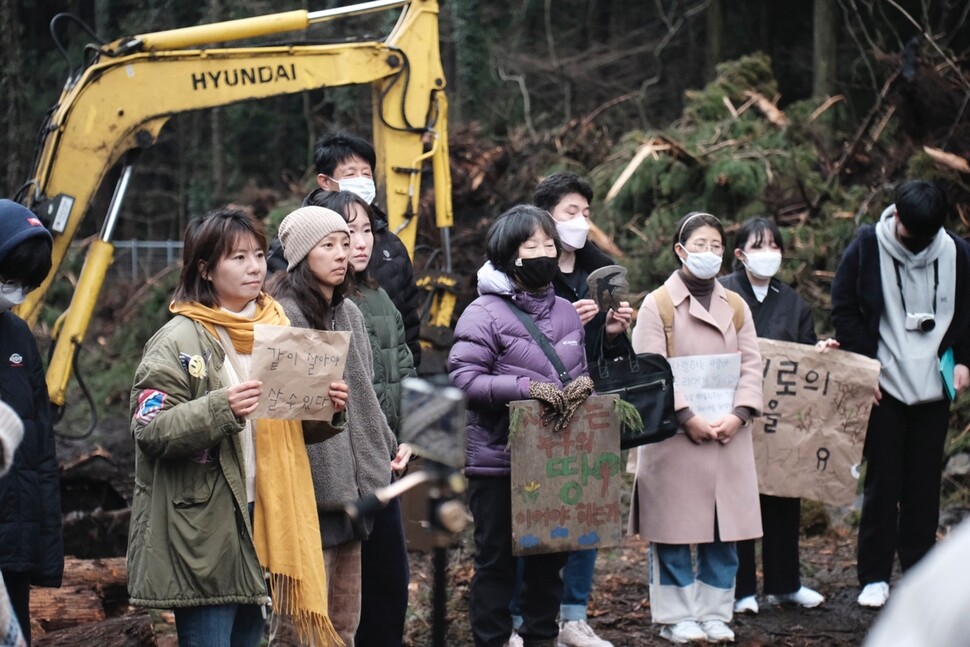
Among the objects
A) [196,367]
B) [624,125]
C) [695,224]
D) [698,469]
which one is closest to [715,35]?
[624,125]

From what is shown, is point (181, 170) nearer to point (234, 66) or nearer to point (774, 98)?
point (774, 98)

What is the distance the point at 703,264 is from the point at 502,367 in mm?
1355

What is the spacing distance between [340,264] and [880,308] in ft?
11.2

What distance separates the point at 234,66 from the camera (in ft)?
29.2

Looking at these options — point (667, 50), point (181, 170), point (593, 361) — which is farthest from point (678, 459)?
point (181, 170)

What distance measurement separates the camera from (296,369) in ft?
13.0

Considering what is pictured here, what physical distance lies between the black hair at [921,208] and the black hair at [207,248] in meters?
3.69

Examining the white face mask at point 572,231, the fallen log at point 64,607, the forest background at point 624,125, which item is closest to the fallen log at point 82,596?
the fallen log at point 64,607

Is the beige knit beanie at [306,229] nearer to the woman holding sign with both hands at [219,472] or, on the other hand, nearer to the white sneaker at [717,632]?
the woman holding sign with both hands at [219,472]

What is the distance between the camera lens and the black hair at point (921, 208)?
20.8ft

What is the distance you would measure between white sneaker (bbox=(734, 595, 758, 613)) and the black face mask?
8.07 ft

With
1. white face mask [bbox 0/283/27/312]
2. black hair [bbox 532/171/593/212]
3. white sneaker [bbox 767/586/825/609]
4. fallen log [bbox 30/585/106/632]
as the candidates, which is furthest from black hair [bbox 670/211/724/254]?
fallen log [bbox 30/585/106/632]

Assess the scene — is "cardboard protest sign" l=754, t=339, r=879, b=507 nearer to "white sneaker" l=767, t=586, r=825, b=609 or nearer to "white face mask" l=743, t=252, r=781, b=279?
"white face mask" l=743, t=252, r=781, b=279

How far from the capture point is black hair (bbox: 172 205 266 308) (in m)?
4.06
